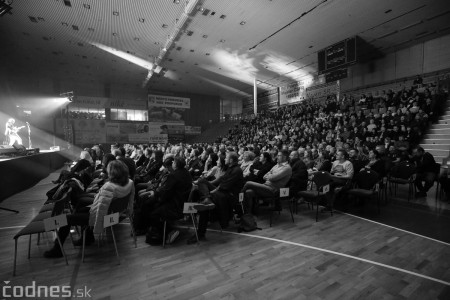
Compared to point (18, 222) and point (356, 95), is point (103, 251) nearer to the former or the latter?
point (18, 222)

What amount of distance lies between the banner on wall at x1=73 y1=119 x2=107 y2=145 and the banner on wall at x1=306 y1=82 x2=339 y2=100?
674 inches

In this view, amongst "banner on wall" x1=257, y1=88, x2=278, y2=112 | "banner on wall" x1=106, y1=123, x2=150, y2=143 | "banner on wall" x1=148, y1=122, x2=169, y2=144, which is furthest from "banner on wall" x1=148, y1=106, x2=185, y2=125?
"banner on wall" x1=257, y1=88, x2=278, y2=112

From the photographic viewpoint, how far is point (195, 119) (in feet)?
78.3

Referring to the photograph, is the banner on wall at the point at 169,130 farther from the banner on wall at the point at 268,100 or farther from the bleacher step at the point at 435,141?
the bleacher step at the point at 435,141

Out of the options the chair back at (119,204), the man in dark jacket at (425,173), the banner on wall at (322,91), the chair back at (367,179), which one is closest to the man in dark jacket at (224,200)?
the chair back at (119,204)

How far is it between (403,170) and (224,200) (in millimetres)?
4811

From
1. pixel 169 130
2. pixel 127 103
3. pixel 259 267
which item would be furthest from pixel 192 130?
pixel 259 267

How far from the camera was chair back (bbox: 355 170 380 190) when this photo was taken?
13.9 feet

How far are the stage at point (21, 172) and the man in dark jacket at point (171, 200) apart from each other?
15.9 ft

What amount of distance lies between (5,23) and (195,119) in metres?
16.0

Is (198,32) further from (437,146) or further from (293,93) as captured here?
(437,146)

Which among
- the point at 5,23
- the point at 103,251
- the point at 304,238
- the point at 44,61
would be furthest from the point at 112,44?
the point at 304,238

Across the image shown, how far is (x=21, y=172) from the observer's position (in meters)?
6.39

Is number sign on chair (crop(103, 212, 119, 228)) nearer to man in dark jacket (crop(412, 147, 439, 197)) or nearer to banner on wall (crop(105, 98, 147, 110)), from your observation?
man in dark jacket (crop(412, 147, 439, 197))
